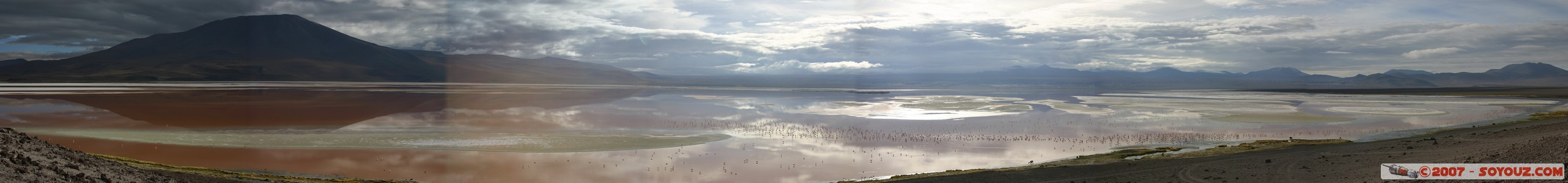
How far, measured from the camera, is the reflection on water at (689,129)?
20.6 metres

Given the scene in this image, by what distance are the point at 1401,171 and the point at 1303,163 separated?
345cm

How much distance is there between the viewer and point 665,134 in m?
30.4

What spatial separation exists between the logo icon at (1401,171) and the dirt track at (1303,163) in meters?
0.23

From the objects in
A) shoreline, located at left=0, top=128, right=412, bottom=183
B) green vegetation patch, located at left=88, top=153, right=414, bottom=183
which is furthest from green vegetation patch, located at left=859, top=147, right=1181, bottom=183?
shoreline, located at left=0, top=128, right=412, bottom=183

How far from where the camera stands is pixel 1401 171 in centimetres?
1356

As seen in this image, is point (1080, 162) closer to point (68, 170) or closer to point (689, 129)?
point (689, 129)

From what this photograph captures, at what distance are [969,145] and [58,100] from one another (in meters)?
59.7

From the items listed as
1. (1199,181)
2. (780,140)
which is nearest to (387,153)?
(780,140)

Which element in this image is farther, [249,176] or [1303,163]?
[249,176]

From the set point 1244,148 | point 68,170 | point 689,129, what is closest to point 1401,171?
point 1244,148

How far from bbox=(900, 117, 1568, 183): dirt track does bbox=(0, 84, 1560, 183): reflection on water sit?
3436mm

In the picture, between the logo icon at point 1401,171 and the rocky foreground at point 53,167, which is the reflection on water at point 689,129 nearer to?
the rocky foreground at point 53,167

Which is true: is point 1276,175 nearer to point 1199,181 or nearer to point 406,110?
point 1199,181

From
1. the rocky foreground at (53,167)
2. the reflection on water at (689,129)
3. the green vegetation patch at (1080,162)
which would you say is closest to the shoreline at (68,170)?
the rocky foreground at (53,167)
